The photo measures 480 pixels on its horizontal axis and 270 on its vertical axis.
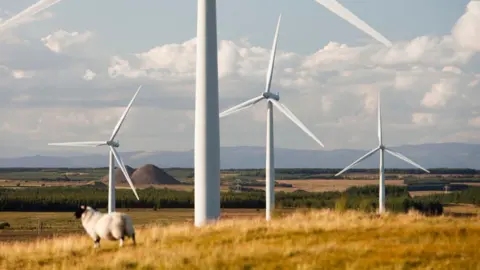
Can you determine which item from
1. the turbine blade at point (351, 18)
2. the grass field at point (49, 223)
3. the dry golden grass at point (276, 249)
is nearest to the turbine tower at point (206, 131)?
the dry golden grass at point (276, 249)

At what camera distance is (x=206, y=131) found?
112ft

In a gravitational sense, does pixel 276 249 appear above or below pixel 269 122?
below

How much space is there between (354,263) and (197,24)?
622 inches

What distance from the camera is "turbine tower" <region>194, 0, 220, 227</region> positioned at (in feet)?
113

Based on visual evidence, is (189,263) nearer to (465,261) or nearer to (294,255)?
(294,255)

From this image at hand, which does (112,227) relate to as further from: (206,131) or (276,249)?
(206,131)

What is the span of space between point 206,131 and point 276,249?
32.0 ft

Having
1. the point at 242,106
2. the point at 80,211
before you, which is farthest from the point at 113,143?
the point at 80,211

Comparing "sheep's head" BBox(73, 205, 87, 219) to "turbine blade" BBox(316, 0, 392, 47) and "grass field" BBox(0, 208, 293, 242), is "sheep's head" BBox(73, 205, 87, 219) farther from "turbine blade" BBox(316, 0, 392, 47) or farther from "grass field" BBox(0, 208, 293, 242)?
"grass field" BBox(0, 208, 293, 242)

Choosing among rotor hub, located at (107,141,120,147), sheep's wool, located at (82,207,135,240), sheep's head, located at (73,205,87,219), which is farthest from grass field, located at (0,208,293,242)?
sheep's wool, located at (82,207,135,240)

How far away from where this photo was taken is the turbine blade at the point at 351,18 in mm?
29523

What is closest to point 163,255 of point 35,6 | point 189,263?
point 189,263

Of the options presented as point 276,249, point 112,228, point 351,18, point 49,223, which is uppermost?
point 351,18

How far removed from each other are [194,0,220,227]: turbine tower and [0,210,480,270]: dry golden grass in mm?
1161
